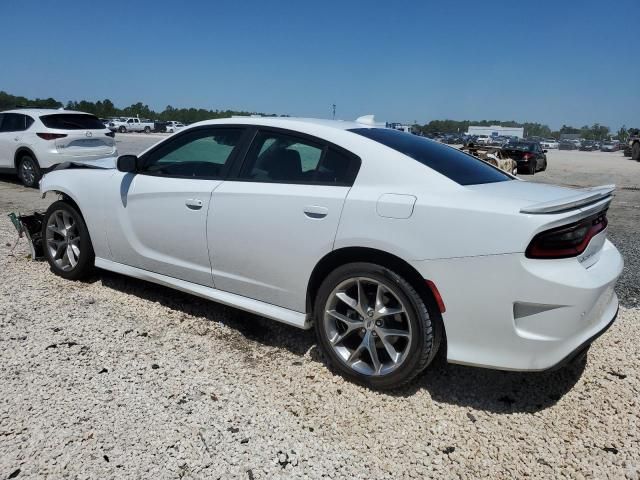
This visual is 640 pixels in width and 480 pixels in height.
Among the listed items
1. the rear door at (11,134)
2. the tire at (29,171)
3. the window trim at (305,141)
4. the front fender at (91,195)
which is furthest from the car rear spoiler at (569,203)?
the rear door at (11,134)

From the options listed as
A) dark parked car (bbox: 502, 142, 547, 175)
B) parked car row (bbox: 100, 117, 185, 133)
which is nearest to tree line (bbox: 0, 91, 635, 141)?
parked car row (bbox: 100, 117, 185, 133)

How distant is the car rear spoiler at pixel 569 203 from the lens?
236 centimetres

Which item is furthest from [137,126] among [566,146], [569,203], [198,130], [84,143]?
[569,203]

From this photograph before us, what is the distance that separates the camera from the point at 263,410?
2.70 meters

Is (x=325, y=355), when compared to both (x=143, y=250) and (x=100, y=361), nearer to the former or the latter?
(x=100, y=361)

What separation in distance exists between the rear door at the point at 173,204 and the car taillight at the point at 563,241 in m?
2.07

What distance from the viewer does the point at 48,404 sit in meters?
2.68

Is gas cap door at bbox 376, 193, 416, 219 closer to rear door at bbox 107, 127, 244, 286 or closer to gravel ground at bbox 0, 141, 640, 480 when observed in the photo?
gravel ground at bbox 0, 141, 640, 480

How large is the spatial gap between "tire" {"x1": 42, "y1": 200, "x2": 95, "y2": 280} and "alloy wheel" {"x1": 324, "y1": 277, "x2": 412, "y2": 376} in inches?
99.0

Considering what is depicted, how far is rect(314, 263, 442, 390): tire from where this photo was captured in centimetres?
265

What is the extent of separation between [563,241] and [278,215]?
1591 mm

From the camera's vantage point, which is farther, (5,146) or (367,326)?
(5,146)

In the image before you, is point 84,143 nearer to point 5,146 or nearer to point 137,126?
point 5,146

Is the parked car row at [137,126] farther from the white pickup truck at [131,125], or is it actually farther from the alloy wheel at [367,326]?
the alloy wheel at [367,326]
